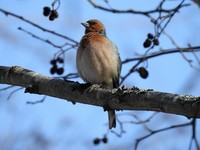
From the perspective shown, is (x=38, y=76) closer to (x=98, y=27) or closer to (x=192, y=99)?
(x=192, y=99)

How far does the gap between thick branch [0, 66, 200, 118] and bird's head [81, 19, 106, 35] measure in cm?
199

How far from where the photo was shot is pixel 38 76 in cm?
422

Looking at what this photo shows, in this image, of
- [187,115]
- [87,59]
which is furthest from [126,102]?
[87,59]

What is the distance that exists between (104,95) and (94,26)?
258cm

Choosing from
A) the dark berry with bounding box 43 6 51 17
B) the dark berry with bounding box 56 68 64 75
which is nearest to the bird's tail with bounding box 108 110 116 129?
the dark berry with bounding box 56 68 64 75

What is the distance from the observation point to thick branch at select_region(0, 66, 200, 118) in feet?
10.7

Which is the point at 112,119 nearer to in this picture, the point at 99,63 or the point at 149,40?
the point at 99,63

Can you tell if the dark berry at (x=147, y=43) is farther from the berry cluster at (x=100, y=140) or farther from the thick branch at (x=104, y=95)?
the berry cluster at (x=100, y=140)

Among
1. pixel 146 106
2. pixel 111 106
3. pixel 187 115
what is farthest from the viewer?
pixel 111 106

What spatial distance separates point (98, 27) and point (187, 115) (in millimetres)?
3222

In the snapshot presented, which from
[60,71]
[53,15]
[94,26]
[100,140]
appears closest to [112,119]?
[100,140]

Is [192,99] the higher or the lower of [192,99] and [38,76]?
the lower

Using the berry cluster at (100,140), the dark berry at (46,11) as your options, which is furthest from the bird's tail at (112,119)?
the dark berry at (46,11)

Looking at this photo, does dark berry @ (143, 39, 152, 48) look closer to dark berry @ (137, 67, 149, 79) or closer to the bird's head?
dark berry @ (137, 67, 149, 79)
